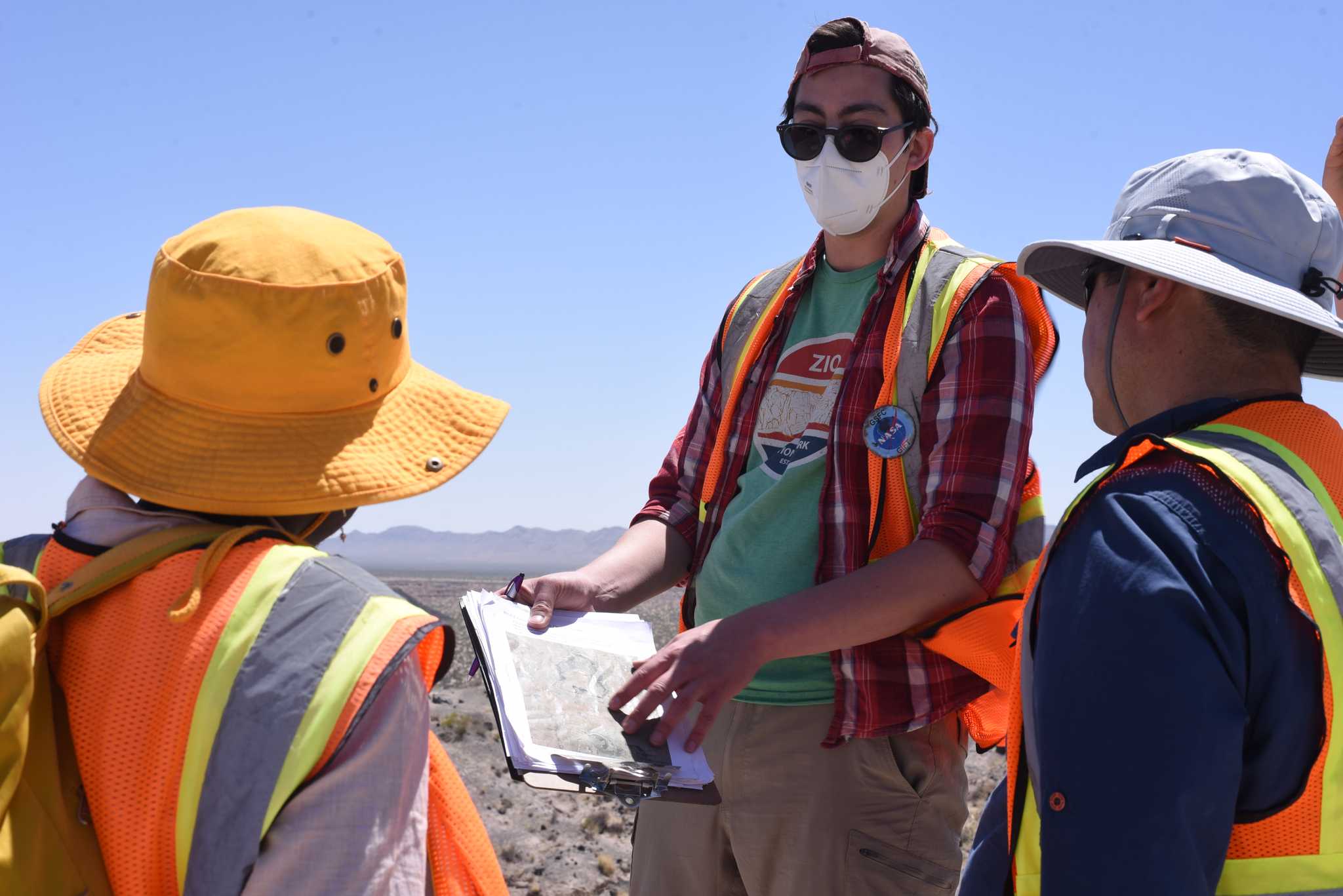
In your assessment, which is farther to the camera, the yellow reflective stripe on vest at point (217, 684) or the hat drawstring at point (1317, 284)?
the hat drawstring at point (1317, 284)

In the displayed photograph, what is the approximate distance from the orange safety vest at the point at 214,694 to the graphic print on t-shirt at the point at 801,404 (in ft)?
4.63

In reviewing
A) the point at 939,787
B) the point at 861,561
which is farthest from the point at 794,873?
the point at 861,561

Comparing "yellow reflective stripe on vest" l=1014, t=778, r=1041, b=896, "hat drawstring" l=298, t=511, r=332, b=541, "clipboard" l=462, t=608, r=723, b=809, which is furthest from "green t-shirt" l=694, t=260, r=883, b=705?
"hat drawstring" l=298, t=511, r=332, b=541

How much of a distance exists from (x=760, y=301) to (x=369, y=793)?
80.4 inches

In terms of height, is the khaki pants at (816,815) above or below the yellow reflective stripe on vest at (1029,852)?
below

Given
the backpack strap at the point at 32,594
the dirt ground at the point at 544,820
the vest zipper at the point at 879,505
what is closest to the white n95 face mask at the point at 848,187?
the vest zipper at the point at 879,505

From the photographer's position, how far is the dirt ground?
6598mm

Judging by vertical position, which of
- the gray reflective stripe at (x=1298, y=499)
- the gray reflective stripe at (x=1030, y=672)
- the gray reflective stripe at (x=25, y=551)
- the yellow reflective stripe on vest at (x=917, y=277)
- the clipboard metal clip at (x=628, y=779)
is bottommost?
A: the clipboard metal clip at (x=628, y=779)

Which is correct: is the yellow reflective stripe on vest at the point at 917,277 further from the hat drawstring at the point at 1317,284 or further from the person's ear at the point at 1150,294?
the hat drawstring at the point at 1317,284

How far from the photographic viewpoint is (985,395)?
2703mm

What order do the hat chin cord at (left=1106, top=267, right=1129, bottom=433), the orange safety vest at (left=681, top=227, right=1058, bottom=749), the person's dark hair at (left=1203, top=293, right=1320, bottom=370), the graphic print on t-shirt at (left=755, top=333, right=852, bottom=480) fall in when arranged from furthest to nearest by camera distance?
1. the graphic print on t-shirt at (left=755, top=333, right=852, bottom=480)
2. the orange safety vest at (left=681, top=227, right=1058, bottom=749)
3. the hat chin cord at (left=1106, top=267, right=1129, bottom=433)
4. the person's dark hair at (left=1203, top=293, right=1320, bottom=370)

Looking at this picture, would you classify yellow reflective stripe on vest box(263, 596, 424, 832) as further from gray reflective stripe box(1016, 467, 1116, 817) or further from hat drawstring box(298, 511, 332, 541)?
gray reflective stripe box(1016, 467, 1116, 817)

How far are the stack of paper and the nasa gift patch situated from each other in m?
0.68

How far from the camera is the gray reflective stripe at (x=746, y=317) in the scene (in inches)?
131
